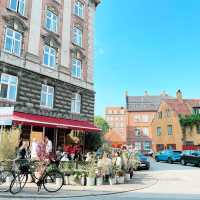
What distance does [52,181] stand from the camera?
1112 cm

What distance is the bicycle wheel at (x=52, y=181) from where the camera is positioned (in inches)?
425

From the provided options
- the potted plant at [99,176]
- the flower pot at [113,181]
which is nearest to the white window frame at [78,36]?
the potted plant at [99,176]

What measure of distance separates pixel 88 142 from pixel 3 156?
11.0m

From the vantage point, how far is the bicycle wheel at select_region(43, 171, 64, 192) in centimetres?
1079

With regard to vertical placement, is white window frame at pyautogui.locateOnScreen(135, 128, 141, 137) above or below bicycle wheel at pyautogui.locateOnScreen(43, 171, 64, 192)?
above

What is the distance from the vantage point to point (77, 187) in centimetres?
1194

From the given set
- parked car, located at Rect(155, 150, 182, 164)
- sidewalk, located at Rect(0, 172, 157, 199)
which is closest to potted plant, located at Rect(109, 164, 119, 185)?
sidewalk, located at Rect(0, 172, 157, 199)

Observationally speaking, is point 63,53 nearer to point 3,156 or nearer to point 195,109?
point 3,156

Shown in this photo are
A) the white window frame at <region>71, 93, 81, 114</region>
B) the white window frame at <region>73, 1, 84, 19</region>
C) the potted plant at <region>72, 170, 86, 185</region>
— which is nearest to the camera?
the potted plant at <region>72, 170, 86, 185</region>

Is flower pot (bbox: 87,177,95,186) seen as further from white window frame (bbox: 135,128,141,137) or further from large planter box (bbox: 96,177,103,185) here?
white window frame (bbox: 135,128,141,137)

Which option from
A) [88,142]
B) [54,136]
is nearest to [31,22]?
[54,136]

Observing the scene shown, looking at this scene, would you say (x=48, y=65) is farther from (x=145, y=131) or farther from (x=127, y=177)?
(x=145, y=131)

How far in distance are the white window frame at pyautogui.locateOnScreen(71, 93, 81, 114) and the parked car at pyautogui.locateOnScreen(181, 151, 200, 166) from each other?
41.8 feet

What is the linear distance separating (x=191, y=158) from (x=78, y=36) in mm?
16720
